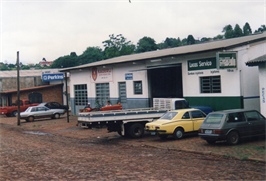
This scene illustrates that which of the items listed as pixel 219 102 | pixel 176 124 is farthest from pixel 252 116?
pixel 219 102

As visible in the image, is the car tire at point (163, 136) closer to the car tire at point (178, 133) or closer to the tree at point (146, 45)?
the car tire at point (178, 133)

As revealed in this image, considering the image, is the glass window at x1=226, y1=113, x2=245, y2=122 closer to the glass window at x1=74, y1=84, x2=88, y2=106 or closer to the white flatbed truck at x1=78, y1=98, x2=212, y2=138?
the white flatbed truck at x1=78, y1=98, x2=212, y2=138

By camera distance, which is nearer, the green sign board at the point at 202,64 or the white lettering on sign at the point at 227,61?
the white lettering on sign at the point at 227,61

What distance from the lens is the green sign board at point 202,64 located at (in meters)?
19.9

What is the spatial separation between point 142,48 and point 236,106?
69084mm

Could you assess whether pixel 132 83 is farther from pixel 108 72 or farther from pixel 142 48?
pixel 142 48

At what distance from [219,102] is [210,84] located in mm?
1389

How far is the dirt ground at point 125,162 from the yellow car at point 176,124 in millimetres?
468

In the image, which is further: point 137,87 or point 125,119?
point 137,87

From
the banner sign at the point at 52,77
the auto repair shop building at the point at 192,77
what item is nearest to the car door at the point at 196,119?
the auto repair shop building at the point at 192,77

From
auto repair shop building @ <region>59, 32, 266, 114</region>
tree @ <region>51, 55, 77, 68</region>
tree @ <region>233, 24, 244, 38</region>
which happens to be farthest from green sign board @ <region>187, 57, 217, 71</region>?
tree @ <region>233, 24, 244, 38</region>

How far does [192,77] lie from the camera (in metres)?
21.4

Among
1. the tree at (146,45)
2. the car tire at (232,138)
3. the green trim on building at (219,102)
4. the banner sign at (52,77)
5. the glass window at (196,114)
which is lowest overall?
the car tire at (232,138)

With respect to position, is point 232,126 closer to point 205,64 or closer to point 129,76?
point 205,64
